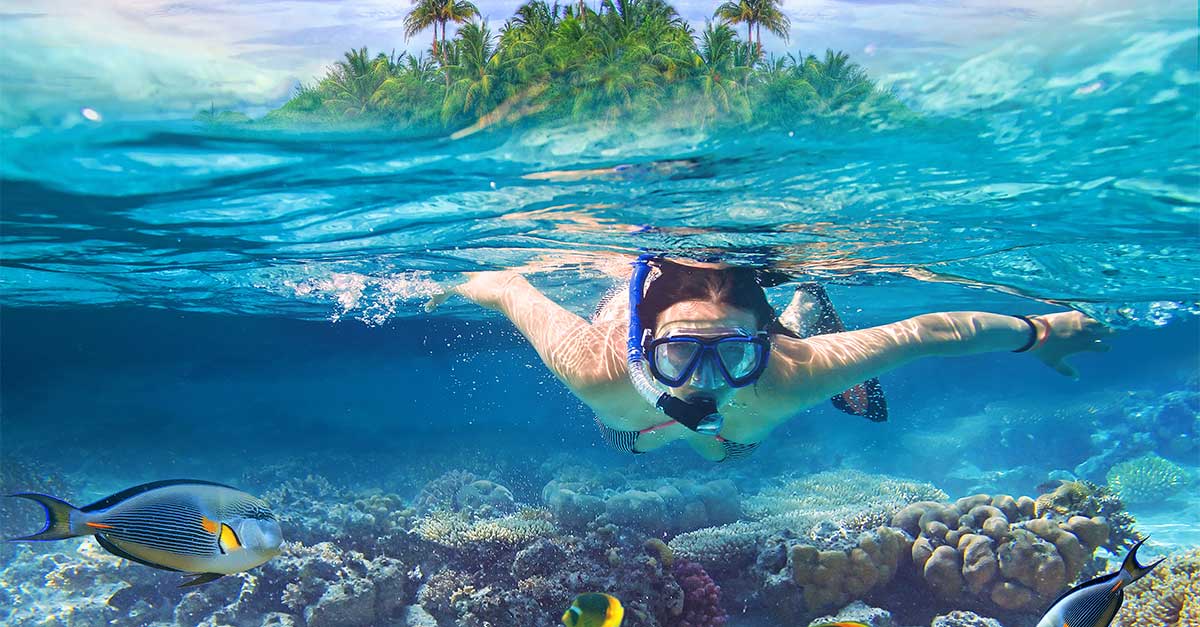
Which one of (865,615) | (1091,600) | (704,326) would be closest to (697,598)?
(865,615)

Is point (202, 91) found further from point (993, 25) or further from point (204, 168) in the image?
point (993, 25)

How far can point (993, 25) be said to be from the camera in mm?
5430

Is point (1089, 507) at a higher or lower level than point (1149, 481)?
higher

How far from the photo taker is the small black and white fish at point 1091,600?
346 centimetres

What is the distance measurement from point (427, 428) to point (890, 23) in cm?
3118

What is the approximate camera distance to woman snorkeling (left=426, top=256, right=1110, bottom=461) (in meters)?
5.47

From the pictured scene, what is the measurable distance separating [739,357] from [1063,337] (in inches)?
155

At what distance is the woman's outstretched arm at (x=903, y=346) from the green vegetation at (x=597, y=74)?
2.46 meters

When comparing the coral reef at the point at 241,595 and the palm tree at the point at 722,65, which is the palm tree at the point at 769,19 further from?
the coral reef at the point at 241,595

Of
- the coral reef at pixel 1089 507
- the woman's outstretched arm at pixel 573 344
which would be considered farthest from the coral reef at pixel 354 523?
the coral reef at pixel 1089 507

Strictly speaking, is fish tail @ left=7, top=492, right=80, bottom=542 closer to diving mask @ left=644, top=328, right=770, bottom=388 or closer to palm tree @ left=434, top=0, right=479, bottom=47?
diving mask @ left=644, top=328, right=770, bottom=388

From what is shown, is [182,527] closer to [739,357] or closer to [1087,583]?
[739,357]

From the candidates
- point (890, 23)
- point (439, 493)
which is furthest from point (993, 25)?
point (439, 493)

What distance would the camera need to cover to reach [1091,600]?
3494 mm
